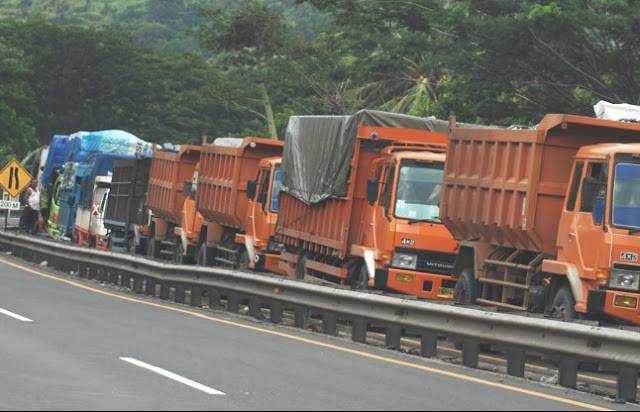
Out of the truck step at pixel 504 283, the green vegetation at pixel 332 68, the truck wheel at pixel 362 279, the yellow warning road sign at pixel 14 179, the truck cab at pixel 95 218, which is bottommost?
the truck wheel at pixel 362 279

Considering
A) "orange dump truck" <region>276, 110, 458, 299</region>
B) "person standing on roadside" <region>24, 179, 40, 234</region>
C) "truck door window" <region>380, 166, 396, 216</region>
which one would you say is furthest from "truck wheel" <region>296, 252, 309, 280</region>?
"person standing on roadside" <region>24, 179, 40, 234</region>

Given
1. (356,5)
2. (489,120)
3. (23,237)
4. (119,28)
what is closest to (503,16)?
(489,120)

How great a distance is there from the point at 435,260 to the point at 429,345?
17.6 ft

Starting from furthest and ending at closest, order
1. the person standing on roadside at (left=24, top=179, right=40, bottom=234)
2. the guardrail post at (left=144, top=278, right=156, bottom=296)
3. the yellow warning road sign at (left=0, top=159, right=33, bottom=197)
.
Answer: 1. the yellow warning road sign at (left=0, top=159, right=33, bottom=197)
2. the person standing on roadside at (left=24, top=179, right=40, bottom=234)
3. the guardrail post at (left=144, top=278, right=156, bottom=296)

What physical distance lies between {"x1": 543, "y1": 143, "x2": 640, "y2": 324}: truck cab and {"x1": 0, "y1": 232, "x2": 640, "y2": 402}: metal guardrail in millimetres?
1841

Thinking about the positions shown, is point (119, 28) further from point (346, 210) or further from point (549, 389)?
point (549, 389)

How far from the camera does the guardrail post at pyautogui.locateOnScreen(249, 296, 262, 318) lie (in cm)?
2106

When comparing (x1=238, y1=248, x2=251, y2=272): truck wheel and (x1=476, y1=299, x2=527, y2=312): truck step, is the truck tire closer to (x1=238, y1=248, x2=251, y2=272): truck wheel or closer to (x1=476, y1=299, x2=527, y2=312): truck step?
(x1=476, y1=299, x2=527, y2=312): truck step

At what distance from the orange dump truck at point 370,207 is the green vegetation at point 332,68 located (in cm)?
830

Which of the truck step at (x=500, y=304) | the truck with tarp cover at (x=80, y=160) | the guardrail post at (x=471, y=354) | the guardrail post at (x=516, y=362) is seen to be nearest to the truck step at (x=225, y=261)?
the truck step at (x=500, y=304)

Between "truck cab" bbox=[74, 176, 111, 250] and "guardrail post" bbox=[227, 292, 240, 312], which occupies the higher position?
"truck cab" bbox=[74, 176, 111, 250]

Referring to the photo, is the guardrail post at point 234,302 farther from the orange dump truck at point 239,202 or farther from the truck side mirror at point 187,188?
the truck side mirror at point 187,188

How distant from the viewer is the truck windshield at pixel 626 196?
16750 mm

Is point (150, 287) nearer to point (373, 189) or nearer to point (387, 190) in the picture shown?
point (373, 189)
